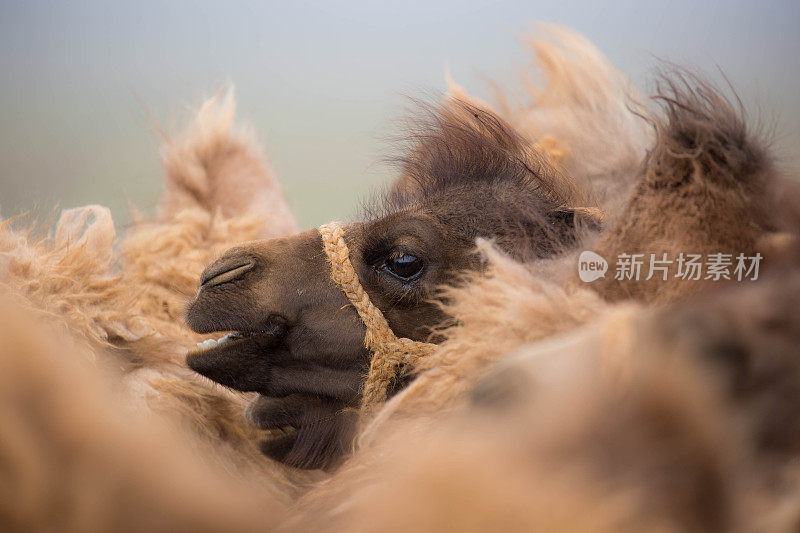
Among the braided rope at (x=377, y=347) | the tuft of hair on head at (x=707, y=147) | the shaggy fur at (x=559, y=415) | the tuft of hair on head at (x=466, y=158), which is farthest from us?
the tuft of hair on head at (x=466, y=158)

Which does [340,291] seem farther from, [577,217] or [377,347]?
[577,217]

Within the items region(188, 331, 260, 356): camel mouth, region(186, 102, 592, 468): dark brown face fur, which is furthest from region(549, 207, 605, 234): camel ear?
region(188, 331, 260, 356): camel mouth

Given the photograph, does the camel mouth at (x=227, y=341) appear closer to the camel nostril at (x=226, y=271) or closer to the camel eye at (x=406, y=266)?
the camel nostril at (x=226, y=271)

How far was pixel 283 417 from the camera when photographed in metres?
1.25

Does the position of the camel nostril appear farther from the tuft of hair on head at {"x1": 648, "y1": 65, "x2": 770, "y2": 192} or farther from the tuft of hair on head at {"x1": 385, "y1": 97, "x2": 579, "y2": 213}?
the tuft of hair on head at {"x1": 648, "y1": 65, "x2": 770, "y2": 192}

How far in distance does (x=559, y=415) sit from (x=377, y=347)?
2.03 ft

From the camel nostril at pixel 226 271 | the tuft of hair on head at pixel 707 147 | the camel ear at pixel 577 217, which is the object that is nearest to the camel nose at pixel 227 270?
the camel nostril at pixel 226 271

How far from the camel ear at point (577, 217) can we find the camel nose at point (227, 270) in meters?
0.55

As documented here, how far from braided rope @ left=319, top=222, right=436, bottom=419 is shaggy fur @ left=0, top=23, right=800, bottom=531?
0.47 feet

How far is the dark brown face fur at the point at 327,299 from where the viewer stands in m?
1.17

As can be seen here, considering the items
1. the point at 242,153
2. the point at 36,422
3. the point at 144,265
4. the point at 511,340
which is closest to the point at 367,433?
the point at 511,340

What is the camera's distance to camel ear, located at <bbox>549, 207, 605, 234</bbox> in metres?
1.15

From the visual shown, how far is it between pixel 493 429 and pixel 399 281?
0.62 m

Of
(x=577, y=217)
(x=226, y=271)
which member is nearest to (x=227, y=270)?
(x=226, y=271)
